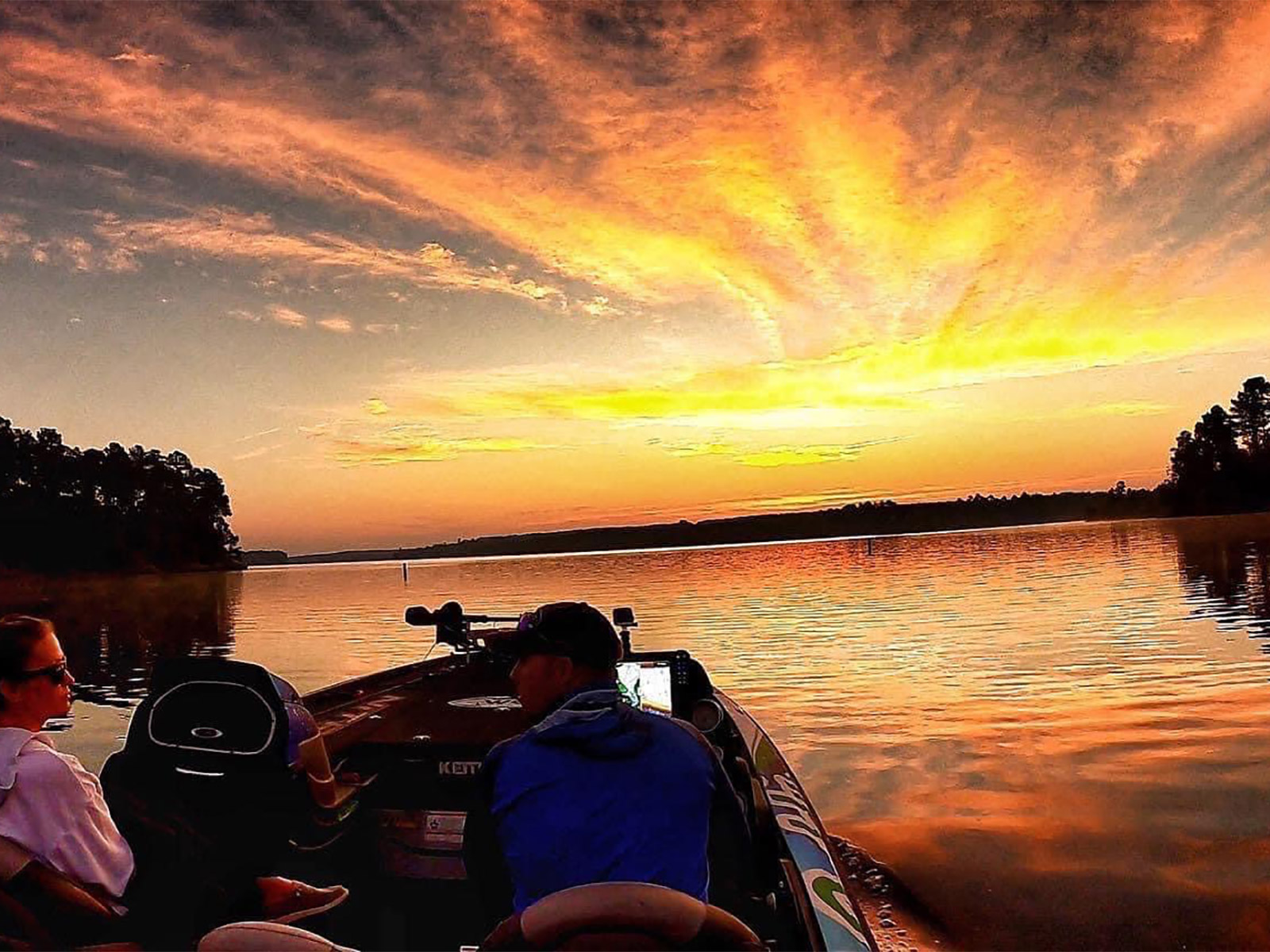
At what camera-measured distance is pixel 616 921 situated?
7.17 ft

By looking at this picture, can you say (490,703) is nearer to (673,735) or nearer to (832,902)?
(832,902)

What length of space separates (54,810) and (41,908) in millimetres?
292

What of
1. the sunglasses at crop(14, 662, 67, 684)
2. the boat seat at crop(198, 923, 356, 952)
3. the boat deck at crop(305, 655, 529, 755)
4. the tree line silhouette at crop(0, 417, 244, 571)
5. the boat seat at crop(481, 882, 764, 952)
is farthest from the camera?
the tree line silhouette at crop(0, 417, 244, 571)

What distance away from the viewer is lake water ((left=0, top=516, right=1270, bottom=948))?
25.5ft

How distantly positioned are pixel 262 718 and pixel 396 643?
29171mm

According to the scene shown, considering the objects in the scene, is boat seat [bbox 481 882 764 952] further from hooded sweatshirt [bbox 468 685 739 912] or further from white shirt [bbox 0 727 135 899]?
white shirt [bbox 0 727 135 899]

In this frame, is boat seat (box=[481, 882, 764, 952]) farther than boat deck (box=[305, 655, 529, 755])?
No

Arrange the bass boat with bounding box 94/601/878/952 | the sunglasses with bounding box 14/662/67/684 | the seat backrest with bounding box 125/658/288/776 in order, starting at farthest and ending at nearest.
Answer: the seat backrest with bounding box 125/658/288/776
the bass boat with bounding box 94/601/878/952
the sunglasses with bounding box 14/662/67/684

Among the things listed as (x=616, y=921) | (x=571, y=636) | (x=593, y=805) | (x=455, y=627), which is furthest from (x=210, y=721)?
(x=455, y=627)

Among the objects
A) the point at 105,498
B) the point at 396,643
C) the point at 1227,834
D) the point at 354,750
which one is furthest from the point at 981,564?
the point at 105,498

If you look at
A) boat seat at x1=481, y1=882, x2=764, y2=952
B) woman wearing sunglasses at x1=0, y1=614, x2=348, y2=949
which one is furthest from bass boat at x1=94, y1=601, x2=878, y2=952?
boat seat at x1=481, y1=882, x2=764, y2=952

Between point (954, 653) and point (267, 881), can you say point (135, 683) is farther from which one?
point (267, 881)

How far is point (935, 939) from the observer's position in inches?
273

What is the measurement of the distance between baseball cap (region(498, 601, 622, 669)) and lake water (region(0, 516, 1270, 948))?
9.22 feet
